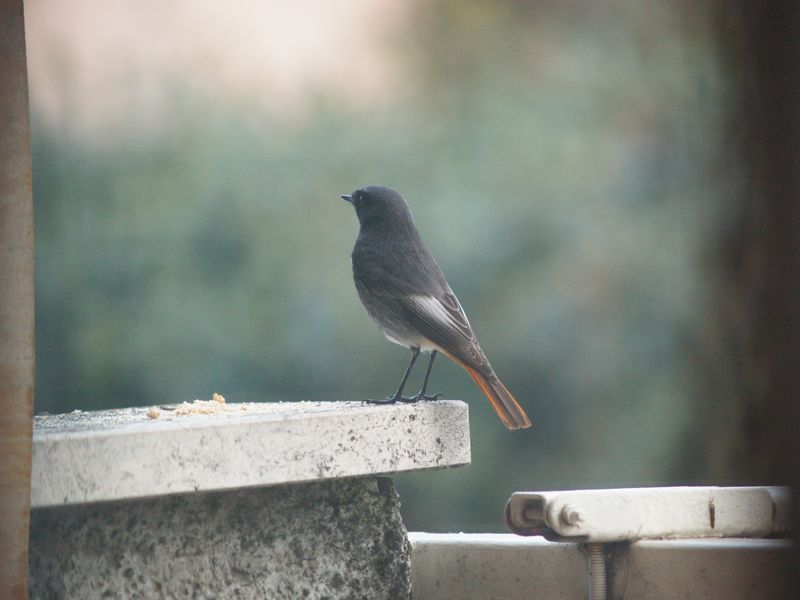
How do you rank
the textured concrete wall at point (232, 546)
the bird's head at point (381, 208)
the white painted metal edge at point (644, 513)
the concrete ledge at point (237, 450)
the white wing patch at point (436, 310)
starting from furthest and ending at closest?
the bird's head at point (381, 208) < the white wing patch at point (436, 310) < the white painted metal edge at point (644, 513) < the textured concrete wall at point (232, 546) < the concrete ledge at point (237, 450)

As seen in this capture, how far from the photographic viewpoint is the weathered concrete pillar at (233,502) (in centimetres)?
201

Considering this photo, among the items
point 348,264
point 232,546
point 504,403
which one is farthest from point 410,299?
point 348,264

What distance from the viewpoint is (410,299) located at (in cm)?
343

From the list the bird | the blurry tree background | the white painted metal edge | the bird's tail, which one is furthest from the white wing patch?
the blurry tree background

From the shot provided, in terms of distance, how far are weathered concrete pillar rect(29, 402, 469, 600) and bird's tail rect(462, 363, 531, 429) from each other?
1.49 ft

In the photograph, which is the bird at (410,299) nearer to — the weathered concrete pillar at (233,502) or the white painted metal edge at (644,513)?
the weathered concrete pillar at (233,502)

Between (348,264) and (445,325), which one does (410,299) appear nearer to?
(445,325)

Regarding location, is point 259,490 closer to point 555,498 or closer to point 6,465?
point 555,498

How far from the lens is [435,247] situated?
27.1 ft

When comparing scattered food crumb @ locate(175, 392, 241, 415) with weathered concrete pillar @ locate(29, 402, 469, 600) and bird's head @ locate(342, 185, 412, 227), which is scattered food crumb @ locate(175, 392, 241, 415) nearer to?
weathered concrete pillar @ locate(29, 402, 469, 600)

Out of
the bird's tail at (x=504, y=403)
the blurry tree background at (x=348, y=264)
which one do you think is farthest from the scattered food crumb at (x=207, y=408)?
the blurry tree background at (x=348, y=264)

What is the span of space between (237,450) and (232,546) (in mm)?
284

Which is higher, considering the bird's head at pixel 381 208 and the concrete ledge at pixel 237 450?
the bird's head at pixel 381 208

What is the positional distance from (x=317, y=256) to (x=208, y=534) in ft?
20.4
